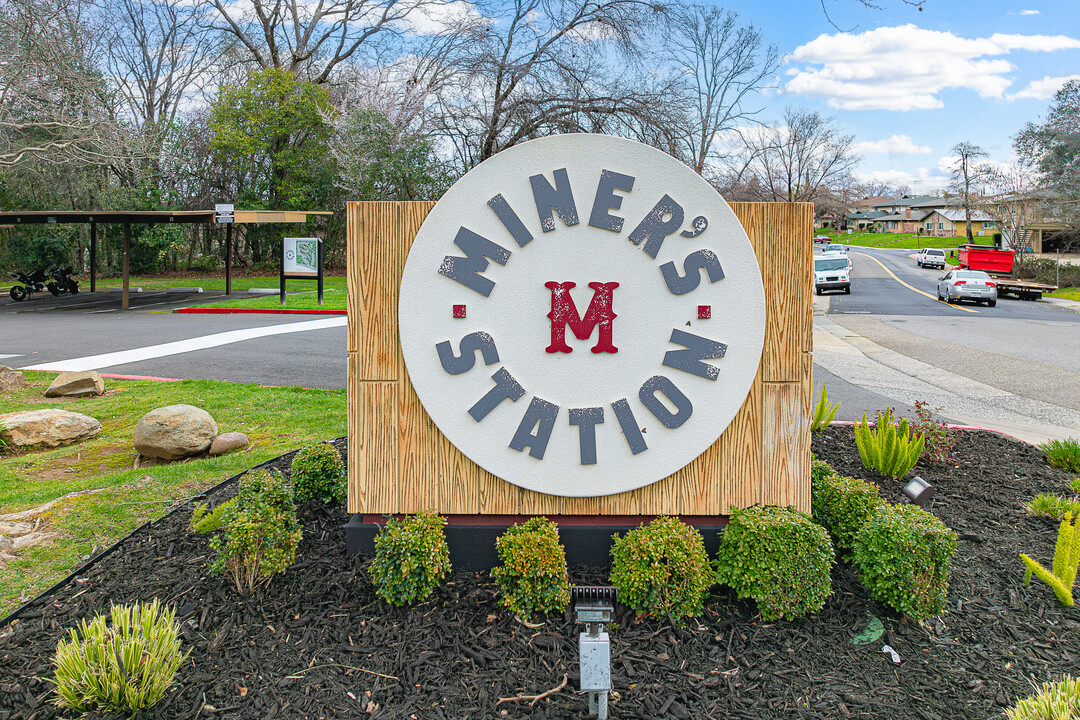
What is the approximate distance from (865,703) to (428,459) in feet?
8.03

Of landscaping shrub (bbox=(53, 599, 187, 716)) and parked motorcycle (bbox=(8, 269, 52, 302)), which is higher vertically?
parked motorcycle (bbox=(8, 269, 52, 302))

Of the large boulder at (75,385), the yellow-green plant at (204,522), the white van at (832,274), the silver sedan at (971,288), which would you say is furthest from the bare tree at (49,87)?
the silver sedan at (971,288)

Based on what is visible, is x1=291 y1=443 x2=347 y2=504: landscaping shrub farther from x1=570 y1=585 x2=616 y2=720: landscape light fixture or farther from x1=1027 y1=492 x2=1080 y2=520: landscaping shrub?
x1=1027 y1=492 x2=1080 y2=520: landscaping shrub

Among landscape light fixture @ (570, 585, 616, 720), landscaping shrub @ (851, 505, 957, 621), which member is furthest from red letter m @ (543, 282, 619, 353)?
landscaping shrub @ (851, 505, 957, 621)

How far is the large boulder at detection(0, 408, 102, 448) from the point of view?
6555 mm

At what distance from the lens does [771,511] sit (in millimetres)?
3781

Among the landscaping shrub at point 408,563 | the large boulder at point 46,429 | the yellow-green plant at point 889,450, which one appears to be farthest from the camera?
the large boulder at point 46,429

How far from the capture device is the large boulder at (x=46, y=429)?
6555mm

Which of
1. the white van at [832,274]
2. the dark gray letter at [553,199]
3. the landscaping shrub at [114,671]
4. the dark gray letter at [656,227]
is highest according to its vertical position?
the white van at [832,274]

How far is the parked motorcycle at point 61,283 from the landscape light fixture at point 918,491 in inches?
1100

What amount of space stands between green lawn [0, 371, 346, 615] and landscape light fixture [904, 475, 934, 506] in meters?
4.94

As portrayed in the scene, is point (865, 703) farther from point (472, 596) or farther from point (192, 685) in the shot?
point (192, 685)

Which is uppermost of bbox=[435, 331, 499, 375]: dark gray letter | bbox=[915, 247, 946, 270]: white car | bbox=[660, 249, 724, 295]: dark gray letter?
bbox=[915, 247, 946, 270]: white car

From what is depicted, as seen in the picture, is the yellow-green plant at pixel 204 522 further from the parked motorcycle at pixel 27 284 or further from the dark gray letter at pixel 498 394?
the parked motorcycle at pixel 27 284
